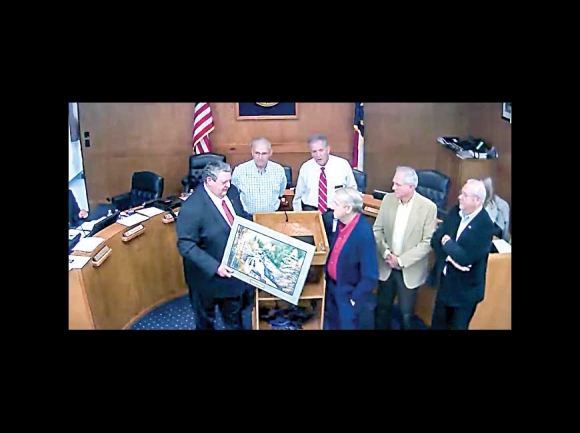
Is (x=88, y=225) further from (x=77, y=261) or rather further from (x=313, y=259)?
(x=313, y=259)

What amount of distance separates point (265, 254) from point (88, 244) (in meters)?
1.22

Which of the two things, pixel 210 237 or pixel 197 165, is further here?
pixel 197 165

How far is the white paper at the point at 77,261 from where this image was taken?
4812 millimetres

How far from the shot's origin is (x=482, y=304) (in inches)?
196

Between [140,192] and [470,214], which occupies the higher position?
[140,192]

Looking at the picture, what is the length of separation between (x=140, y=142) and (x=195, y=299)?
45.6 inches

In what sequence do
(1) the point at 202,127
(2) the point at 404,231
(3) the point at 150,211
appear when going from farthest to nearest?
(3) the point at 150,211
(1) the point at 202,127
(2) the point at 404,231

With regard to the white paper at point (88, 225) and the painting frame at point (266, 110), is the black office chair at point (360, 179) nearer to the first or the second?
the painting frame at point (266, 110)

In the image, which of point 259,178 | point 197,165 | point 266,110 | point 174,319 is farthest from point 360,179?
point 174,319

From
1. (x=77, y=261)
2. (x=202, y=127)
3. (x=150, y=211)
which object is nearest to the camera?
(x=77, y=261)

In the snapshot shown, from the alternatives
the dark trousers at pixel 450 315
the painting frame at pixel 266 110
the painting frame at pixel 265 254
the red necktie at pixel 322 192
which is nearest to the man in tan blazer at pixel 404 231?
the dark trousers at pixel 450 315

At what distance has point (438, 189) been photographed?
489cm
